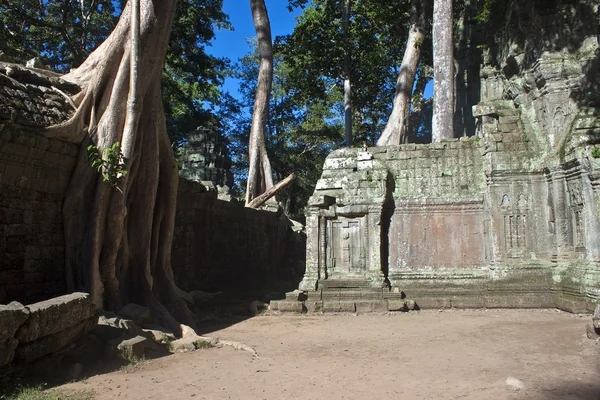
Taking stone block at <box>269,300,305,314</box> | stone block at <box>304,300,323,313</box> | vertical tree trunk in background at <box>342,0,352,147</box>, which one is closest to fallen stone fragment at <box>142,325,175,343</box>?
stone block at <box>269,300,305,314</box>

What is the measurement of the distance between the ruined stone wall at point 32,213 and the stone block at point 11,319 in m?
1.64

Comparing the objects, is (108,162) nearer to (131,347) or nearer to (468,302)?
(131,347)

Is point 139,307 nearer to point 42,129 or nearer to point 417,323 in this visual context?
point 42,129

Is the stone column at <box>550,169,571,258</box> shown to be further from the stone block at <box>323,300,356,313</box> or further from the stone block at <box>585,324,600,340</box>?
the stone block at <box>323,300,356,313</box>

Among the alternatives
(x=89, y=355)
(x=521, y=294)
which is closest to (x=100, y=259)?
(x=89, y=355)

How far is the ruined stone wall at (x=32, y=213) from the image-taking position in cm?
529

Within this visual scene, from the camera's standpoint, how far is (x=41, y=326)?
4.06 metres

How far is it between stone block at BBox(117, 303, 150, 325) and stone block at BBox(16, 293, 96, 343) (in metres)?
1.10

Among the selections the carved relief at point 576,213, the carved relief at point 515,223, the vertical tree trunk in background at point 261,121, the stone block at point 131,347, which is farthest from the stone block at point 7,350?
the vertical tree trunk in background at point 261,121

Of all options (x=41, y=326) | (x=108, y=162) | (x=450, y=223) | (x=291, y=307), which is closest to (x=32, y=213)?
(x=108, y=162)

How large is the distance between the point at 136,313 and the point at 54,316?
73.8 inches

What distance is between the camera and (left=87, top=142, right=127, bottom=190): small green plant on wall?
19.5 ft

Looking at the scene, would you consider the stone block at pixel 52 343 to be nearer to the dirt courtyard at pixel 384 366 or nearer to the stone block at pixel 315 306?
the dirt courtyard at pixel 384 366

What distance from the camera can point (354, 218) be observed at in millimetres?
10039
